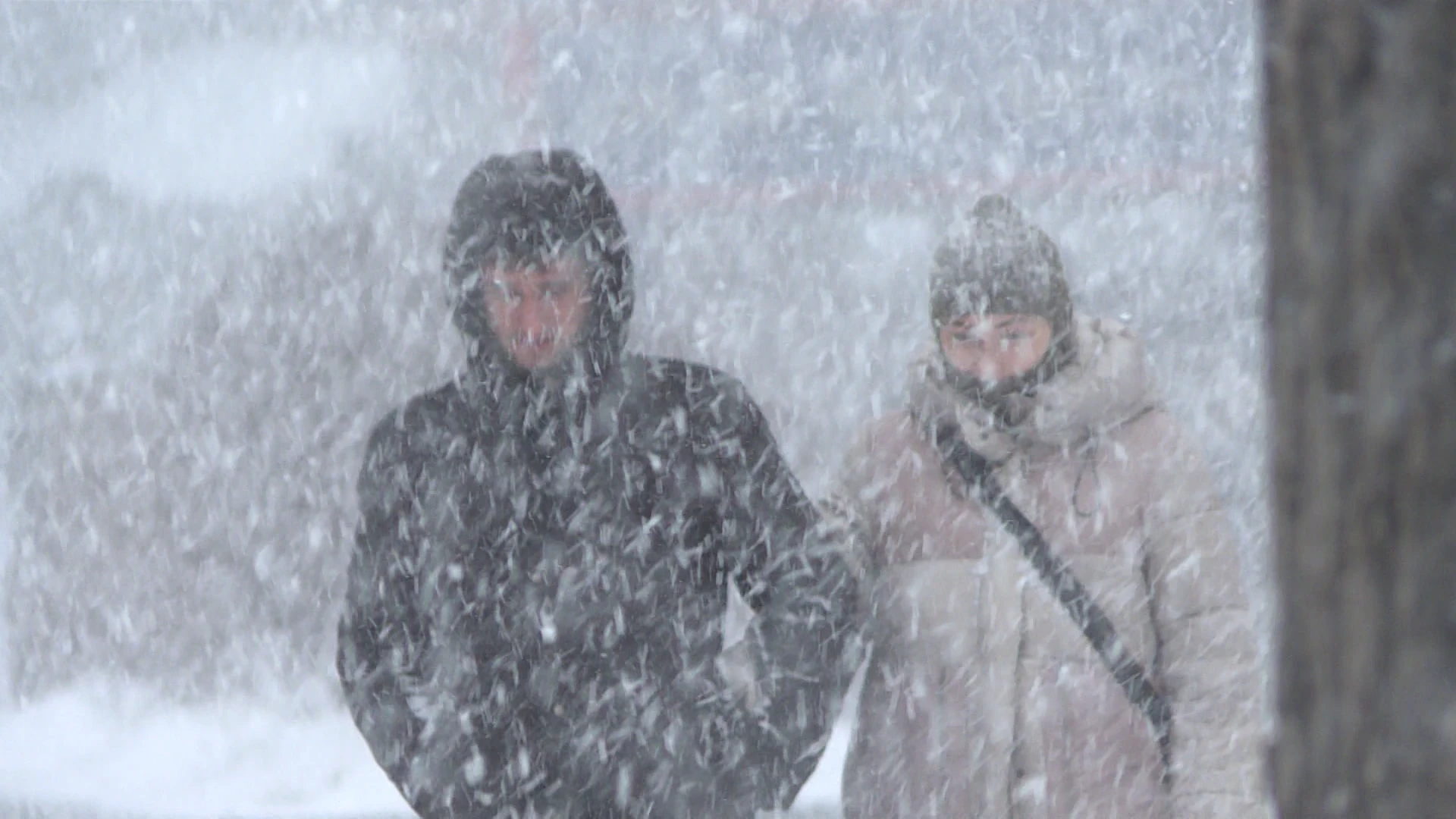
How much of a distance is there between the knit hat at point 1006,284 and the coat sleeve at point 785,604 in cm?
37

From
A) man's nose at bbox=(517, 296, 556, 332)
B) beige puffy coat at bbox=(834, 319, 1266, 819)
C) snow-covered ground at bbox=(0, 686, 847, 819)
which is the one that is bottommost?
snow-covered ground at bbox=(0, 686, 847, 819)

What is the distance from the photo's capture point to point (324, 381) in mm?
7047

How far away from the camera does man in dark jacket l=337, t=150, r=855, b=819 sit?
2.77 meters

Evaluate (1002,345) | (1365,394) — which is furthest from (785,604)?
(1365,394)

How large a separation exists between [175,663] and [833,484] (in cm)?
501

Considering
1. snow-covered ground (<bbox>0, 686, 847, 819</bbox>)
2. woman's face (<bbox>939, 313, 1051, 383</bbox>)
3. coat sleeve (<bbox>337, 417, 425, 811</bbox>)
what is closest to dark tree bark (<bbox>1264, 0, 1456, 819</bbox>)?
woman's face (<bbox>939, 313, 1051, 383</bbox>)

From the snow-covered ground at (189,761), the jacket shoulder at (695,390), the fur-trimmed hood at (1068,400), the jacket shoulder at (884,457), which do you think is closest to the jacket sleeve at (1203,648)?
the fur-trimmed hood at (1068,400)

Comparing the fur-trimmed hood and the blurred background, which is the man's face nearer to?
the fur-trimmed hood

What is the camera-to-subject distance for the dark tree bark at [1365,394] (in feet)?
3.30

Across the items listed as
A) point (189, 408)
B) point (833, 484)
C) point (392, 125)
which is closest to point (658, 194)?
point (392, 125)

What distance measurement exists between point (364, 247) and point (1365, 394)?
6.27 meters

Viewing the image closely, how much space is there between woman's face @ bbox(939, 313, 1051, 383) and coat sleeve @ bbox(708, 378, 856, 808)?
360mm

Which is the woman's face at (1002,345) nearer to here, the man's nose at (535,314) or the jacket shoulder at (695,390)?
the jacket shoulder at (695,390)

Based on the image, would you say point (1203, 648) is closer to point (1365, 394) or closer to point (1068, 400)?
point (1068, 400)
